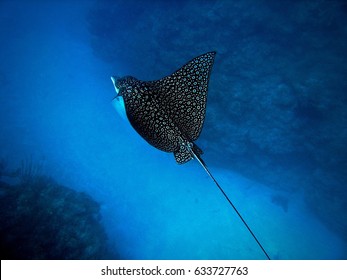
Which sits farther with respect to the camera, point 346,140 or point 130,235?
point 130,235

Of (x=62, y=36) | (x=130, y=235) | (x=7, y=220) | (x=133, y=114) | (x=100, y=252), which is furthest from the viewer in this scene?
(x=62, y=36)

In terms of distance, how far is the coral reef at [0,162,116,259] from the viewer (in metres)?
6.20

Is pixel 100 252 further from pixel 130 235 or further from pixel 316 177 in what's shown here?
pixel 316 177

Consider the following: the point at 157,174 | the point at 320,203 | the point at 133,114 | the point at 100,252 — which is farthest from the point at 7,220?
the point at 320,203

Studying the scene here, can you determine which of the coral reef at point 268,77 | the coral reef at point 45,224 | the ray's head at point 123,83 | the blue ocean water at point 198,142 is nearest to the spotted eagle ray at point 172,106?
the ray's head at point 123,83

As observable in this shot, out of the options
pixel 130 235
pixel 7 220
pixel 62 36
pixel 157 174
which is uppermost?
pixel 62 36

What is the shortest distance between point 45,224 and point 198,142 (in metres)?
7.70

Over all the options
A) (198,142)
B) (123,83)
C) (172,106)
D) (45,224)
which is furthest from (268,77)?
(45,224)

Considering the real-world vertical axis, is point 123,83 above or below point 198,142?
above

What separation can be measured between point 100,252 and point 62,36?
17.3 meters

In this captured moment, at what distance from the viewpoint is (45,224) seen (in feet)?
22.5

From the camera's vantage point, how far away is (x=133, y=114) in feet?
10.5

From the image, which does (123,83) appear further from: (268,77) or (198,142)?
(198,142)

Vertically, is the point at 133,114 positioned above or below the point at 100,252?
above
